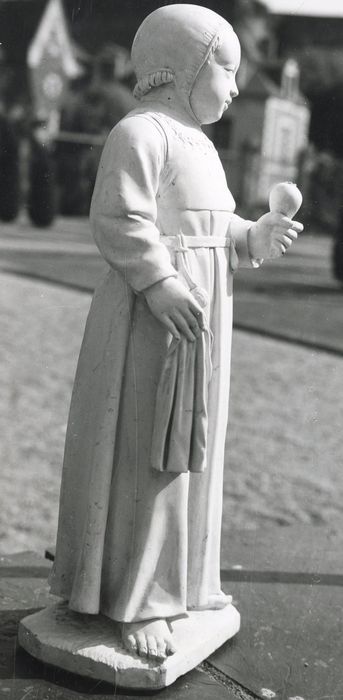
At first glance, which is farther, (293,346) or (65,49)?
(65,49)

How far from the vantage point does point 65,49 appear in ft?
112

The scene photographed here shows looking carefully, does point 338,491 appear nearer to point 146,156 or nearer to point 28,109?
point 146,156

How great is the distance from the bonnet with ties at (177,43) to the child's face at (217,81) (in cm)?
2

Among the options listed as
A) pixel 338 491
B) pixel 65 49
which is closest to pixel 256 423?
pixel 338 491

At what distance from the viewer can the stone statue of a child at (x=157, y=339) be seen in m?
2.41

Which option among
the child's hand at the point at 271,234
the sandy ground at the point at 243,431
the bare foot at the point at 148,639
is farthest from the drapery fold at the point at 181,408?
the sandy ground at the point at 243,431

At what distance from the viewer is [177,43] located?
96.0 inches

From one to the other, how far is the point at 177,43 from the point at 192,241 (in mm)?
511

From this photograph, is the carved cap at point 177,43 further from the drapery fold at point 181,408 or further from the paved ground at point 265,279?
the paved ground at point 265,279

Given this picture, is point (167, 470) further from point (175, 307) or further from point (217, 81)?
point (217, 81)

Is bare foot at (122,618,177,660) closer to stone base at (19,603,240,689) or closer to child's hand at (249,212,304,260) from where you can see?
stone base at (19,603,240,689)

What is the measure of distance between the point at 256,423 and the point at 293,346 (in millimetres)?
3420

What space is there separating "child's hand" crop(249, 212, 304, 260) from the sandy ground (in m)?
2.54

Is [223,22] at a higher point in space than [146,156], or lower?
higher
